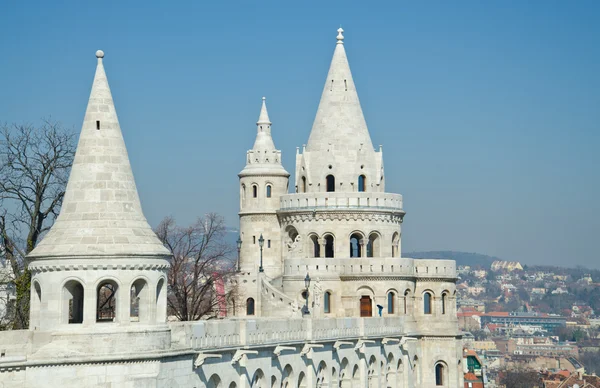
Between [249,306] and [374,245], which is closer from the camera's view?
[249,306]

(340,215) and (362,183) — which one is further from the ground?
(362,183)

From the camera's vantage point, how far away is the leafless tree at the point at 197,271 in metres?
63.2

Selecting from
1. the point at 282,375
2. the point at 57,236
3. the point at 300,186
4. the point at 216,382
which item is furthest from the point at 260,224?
the point at 57,236

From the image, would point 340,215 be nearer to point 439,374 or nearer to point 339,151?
point 339,151

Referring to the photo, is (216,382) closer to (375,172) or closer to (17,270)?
(17,270)

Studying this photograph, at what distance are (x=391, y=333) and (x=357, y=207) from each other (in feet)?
→ 24.9

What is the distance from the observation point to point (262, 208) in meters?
67.5

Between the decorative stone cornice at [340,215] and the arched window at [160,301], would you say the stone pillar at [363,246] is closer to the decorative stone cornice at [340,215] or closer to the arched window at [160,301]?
the decorative stone cornice at [340,215]

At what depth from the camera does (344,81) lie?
2702 inches

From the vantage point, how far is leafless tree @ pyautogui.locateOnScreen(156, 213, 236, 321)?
63219mm

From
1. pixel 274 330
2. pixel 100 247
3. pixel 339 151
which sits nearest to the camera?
pixel 100 247

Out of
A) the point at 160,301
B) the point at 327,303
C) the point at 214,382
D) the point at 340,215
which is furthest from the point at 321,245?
the point at 160,301

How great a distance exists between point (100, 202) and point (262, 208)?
31371 mm

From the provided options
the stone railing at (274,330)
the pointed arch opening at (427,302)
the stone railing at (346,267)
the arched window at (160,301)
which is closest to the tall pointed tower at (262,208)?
the stone railing at (346,267)
